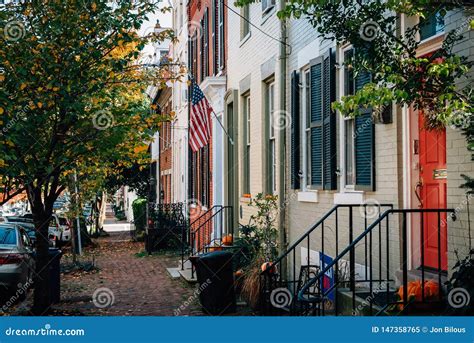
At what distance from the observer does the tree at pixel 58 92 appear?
9508 millimetres

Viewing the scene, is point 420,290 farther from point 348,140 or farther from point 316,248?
point 316,248

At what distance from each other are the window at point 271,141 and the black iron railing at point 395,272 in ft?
14.7

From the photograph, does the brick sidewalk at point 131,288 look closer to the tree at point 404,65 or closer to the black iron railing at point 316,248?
the black iron railing at point 316,248

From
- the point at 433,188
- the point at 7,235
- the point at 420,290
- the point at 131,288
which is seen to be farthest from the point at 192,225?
the point at 420,290

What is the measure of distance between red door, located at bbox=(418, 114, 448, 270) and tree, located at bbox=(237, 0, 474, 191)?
1030 millimetres

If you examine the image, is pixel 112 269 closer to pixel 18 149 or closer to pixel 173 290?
pixel 173 290

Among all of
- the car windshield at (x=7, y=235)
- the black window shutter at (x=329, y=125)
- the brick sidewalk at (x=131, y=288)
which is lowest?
the brick sidewalk at (x=131, y=288)

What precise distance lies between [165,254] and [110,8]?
13.8 meters

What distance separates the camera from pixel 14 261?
1270cm

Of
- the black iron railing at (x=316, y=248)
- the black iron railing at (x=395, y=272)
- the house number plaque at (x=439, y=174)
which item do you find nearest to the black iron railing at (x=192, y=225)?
the black iron railing at (x=316, y=248)

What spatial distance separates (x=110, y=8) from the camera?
407 inches

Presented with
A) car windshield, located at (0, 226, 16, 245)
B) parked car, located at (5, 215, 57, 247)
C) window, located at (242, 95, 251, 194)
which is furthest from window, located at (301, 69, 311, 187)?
parked car, located at (5, 215, 57, 247)

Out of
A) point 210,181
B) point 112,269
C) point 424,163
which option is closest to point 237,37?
point 210,181

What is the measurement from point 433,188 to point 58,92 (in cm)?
505
